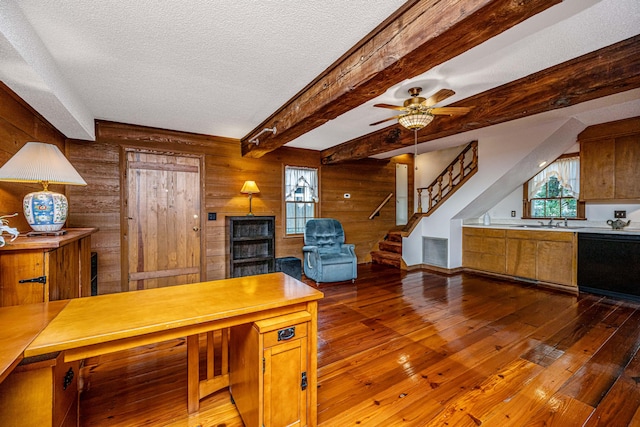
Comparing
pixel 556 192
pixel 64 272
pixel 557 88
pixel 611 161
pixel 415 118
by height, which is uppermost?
pixel 557 88

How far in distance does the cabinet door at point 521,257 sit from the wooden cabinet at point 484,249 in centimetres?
11

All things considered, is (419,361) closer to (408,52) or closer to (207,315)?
(207,315)

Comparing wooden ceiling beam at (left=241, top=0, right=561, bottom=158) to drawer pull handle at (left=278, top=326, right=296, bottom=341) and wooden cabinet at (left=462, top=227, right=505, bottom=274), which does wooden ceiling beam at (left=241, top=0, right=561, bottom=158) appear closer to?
drawer pull handle at (left=278, top=326, right=296, bottom=341)

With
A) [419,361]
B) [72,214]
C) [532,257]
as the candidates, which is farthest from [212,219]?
[532,257]

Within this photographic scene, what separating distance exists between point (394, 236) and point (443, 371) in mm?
4009

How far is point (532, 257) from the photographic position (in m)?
4.40

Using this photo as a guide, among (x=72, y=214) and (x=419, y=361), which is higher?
(x=72, y=214)

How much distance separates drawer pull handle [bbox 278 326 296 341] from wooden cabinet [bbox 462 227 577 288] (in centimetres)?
460

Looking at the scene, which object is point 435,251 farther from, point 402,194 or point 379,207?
point 402,194

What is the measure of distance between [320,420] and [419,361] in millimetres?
1010

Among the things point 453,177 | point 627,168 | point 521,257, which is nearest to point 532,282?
point 521,257

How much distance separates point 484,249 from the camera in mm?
4996

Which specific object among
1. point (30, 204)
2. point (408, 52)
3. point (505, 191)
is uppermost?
point (408, 52)

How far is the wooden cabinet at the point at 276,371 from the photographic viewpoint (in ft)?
4.48
